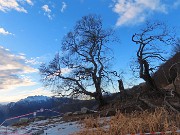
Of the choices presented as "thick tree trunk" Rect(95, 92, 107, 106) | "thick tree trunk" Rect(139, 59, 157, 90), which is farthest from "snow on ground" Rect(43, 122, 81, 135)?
"thick tree trunk" Rect(95, 92, 107, 106)

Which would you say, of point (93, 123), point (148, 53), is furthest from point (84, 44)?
point (93, 123)

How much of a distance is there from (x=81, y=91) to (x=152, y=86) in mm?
8218

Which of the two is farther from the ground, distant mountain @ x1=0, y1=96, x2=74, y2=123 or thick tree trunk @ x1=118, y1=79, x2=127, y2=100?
distant mountain @ x1=0, y1=96, x2=74, y2=123

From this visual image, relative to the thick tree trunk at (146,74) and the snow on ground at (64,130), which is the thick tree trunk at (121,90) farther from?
the snow on ground at (64,130)

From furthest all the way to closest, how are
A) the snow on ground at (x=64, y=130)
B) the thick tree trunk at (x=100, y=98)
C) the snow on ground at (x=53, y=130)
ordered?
the thick tree trunk at (x=100, y=98) < the snow on ground at (x=53, y=130) < the snow on ground at (x=64, y=130)

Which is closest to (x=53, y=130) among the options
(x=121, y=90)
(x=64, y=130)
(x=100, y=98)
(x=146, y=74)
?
(x=64, y=130)

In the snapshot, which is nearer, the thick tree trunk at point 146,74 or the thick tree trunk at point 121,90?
the thick tree trunk at point 146,74

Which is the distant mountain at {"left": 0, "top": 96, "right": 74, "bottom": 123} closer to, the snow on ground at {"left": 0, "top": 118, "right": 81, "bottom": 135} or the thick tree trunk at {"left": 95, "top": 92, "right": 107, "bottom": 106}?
the thick tree trunk at {"left": 95, "top": 92, "right": 107, "bottom": 106}

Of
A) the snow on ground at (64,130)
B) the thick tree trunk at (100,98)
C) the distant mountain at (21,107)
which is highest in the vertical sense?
the distant mountain at (21,107)

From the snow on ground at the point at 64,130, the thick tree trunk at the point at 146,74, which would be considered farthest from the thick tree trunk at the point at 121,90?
the snow on ground at the point at 64,130

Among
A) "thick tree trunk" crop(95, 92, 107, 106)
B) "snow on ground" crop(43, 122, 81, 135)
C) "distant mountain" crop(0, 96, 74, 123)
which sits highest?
"distant mountain" crop(0, 96, 74, 123)

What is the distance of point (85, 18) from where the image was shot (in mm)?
30859

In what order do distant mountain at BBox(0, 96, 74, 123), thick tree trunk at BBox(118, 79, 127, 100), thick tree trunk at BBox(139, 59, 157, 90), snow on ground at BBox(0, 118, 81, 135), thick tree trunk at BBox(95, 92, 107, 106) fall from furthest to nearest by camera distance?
distant mountain at BBox(0, 96, 74, 123) → thick tree trunk at BBox(95, 92, 107, 106) → thick tree trunk at BBox(118, 79, 127, 100) → thick tree trunk at BBox(139, 59, 157, 90) → snow on ground at BBox(0, 118, 81, 135)

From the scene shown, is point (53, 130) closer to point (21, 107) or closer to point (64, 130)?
point (64, 130)
